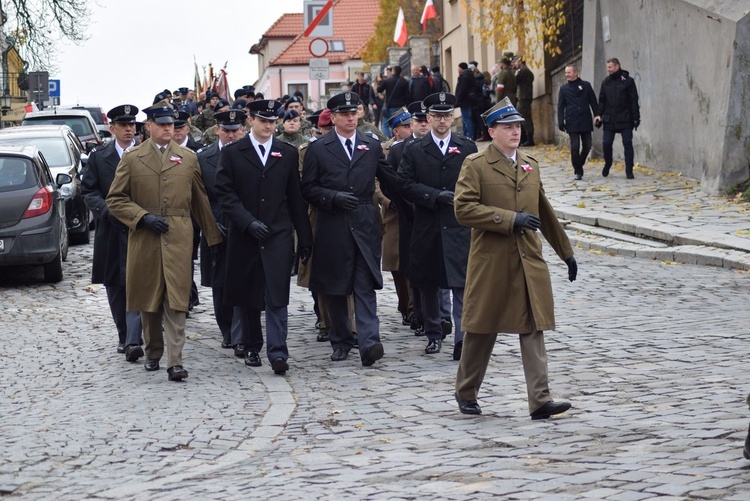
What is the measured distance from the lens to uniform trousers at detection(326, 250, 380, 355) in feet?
34.7

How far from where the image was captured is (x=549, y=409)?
817cm

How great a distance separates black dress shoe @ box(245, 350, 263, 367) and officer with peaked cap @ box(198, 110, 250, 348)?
0.41 meters

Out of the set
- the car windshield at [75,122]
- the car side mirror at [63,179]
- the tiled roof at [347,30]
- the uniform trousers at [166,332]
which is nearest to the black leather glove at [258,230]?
the uniform trousers at [166,332]

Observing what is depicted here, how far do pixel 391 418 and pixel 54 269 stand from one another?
8977 mm

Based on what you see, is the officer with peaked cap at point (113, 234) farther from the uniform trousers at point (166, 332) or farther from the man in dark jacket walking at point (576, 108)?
the man in dark jacket walking at point (576, 108)

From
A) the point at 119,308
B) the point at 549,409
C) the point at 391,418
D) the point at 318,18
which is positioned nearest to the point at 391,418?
the point at 391,418

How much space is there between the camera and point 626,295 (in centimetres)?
1366

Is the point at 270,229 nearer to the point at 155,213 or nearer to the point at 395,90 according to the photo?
the point at 155,213

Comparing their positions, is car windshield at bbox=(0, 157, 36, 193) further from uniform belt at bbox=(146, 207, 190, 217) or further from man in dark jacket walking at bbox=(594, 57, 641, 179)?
man in dark jacket walking at bbox=(594, 57, 641, 179)

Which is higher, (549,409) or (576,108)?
(576,108)

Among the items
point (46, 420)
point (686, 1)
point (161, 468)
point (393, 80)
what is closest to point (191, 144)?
point (46, 420)

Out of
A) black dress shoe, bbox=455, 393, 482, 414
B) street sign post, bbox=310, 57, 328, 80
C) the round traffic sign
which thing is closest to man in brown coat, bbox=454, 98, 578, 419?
black dress shoe, bbox=455, 393, 482, 414

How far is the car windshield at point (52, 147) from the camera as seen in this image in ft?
68.7

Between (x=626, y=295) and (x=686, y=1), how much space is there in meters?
9.25
